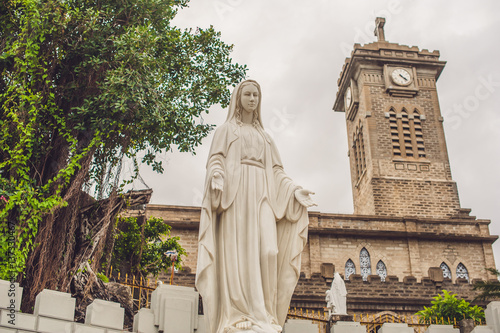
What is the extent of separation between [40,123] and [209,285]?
7770 millimetres

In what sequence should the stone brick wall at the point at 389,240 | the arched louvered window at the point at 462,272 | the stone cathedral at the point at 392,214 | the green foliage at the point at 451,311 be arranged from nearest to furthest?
the green foliage at the point at 451,311 < the stone cathedral at the point at 392,214 < the stone brick wall at the point at 389,240 < the arched louvered window at the point at 462,272

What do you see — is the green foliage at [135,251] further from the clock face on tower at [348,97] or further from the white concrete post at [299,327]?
the clock face on tower at [348,97]

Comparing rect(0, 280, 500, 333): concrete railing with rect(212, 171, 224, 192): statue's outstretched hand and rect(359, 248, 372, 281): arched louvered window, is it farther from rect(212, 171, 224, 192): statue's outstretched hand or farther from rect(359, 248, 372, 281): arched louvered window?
rect(359, 248, 372, 281): arched louvered window

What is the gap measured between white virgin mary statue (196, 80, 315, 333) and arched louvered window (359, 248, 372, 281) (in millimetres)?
26134

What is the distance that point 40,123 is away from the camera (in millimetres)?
12359

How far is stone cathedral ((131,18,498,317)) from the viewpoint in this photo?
80.9 ft

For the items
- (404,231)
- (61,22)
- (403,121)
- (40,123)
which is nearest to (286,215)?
(40,123)

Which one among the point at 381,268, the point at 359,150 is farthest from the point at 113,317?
the point at 359,150

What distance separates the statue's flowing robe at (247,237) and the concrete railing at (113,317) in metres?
3.34

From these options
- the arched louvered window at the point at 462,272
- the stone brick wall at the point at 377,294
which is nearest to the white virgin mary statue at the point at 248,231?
the stone brick wall at the point at 377,294

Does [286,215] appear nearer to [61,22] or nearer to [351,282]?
[61,22]

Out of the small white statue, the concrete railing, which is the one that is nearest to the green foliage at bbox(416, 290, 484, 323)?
the small white statue

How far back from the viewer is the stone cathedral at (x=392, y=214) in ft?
80.9

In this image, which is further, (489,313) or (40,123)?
(40,123)
